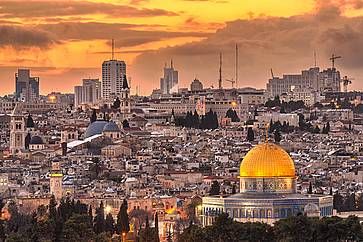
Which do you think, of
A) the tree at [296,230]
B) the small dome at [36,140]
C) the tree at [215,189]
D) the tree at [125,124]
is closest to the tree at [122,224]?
the tree at [215,189]

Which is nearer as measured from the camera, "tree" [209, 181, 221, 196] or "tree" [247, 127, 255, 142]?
"tree" [209, 181, 221, 196]

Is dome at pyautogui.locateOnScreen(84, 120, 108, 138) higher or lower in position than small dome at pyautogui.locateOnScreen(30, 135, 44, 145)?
higher

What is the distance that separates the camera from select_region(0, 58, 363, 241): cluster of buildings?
7662 cm

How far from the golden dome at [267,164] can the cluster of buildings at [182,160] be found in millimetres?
54

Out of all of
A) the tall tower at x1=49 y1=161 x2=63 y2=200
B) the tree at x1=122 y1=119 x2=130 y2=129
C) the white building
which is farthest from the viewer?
the white building

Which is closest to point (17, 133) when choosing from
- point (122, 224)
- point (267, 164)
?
point (122, 224)

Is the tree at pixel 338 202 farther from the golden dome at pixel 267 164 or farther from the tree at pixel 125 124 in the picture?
the tree at pixel 125 124

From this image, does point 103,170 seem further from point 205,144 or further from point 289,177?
point 289,177

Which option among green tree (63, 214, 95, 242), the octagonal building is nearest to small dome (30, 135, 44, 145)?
the octagonal building

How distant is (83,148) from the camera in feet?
427

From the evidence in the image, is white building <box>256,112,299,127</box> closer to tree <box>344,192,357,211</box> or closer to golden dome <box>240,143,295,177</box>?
tree <box>344,192,357,211</box>

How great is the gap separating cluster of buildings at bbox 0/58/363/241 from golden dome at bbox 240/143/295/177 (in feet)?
0.18

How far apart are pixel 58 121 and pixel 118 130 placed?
33.6 metres

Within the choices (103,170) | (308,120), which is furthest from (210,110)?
(103,170)
